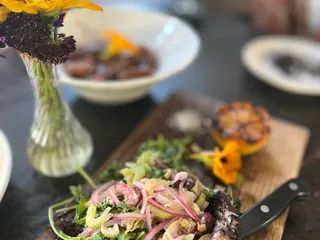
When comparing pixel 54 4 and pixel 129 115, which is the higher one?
pixel 54 4

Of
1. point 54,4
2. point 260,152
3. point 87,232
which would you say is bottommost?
point 260,152

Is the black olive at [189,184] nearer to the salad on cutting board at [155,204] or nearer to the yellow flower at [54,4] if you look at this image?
the salad on cutting board at [155,204]

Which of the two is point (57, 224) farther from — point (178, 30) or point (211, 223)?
point (178, 30)

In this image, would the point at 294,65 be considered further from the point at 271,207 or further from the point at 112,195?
the point at 112,195

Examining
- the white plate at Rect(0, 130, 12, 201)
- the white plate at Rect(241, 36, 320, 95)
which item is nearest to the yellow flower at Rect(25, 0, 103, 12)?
the white plate at Rect(0, 130, 12, 201)

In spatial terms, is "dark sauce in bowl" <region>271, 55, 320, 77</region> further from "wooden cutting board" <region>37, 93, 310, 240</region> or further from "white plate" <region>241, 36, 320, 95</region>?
"wooden cutting board" <region>37, 93, 310, 240</region>

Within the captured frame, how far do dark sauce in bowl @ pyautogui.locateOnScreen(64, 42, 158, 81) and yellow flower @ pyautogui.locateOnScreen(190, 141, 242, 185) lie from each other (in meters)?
0.41

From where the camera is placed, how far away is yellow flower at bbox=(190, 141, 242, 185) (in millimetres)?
1104

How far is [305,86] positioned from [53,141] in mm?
925

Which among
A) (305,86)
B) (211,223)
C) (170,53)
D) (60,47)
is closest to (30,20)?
(60,47)

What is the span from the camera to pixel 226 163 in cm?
112

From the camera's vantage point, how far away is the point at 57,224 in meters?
0.97

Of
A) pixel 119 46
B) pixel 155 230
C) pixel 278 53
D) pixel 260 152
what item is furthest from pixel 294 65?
pixel 155 230

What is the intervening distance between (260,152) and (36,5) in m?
0.78
